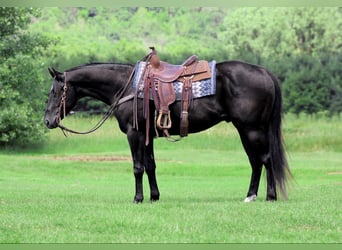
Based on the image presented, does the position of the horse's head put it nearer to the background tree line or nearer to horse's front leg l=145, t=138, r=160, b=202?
horse's front leg l=145, t=138, r=160, b=202

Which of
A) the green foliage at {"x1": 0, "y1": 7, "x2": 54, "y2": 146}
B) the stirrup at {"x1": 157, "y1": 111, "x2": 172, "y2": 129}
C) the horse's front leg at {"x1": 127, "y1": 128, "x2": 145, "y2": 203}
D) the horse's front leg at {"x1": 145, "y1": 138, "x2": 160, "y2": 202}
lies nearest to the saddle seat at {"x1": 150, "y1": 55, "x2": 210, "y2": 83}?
the stirrup at {"x1": 157, "y1": 111, "x2": 172, "y2": 129}

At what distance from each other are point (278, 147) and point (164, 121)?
2.10 metres

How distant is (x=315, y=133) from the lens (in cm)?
3522

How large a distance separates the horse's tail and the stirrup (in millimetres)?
1835

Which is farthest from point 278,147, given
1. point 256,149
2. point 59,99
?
point 59,99

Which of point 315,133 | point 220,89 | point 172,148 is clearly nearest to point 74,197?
point 220,89

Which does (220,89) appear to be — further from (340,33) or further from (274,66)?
(340,33)

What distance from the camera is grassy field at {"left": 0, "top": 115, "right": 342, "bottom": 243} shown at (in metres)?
9.37

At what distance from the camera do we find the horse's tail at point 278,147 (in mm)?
12883

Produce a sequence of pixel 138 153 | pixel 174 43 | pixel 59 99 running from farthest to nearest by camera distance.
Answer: pixel 174 43 < pixel 59 99 < pixel 138 153

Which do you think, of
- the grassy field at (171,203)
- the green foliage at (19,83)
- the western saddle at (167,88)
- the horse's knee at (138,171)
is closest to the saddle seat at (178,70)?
the western saddle at (167,88)

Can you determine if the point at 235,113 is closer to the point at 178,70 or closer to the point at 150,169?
the point at 178,70

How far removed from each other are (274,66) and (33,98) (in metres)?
18.3

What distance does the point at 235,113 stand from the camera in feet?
42.3
